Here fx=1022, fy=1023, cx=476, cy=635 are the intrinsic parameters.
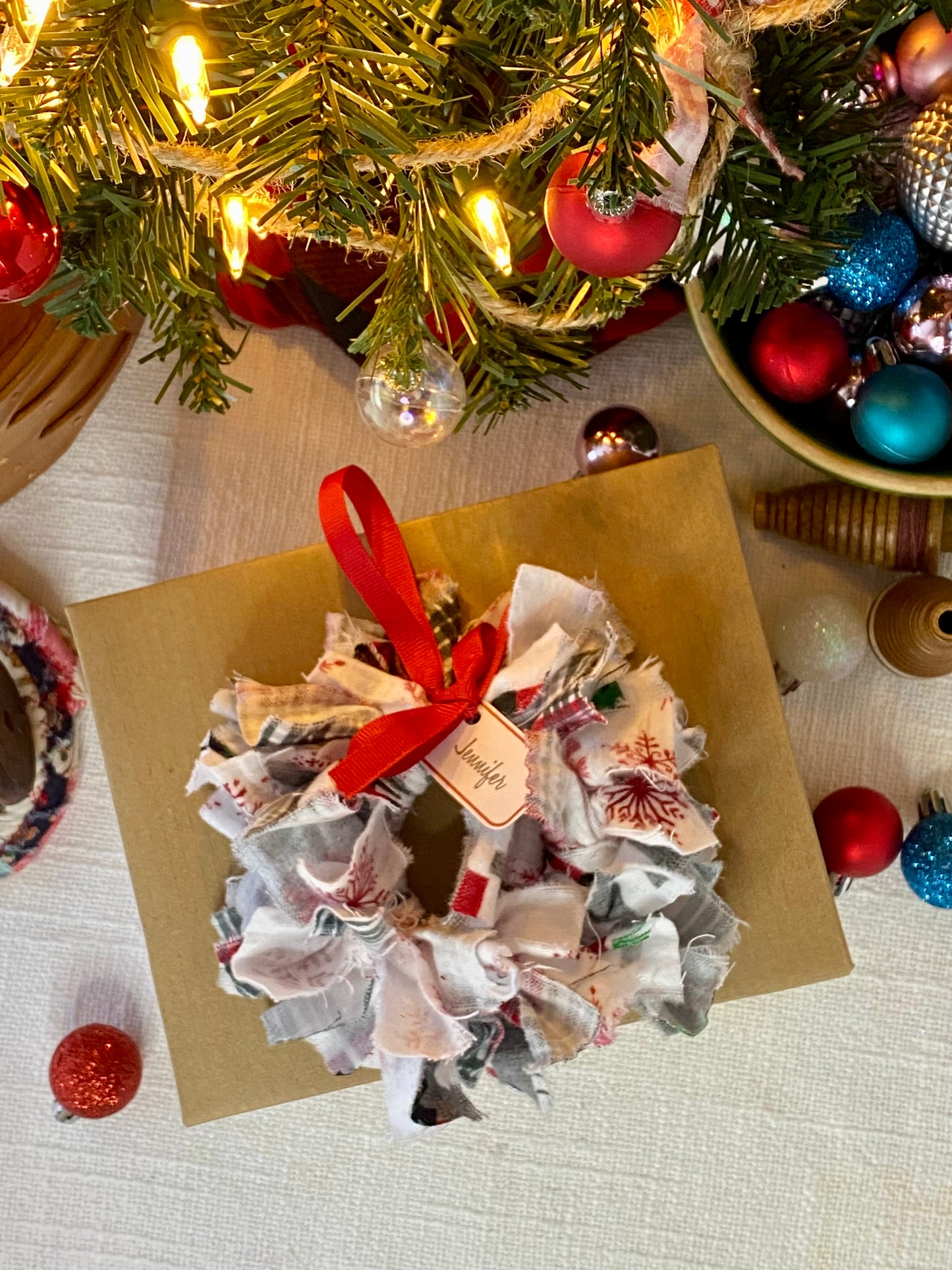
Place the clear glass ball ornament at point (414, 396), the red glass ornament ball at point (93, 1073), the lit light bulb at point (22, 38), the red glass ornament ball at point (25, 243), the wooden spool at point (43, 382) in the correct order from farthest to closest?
the red glass ornament ball at point (93, 1073) → the wooden spool at point (43, 382) → the clear glass ball ornament at point (414, 396) → the red glass ornament ball at point (25, 243) → the lit light bulb at point (22, 38)

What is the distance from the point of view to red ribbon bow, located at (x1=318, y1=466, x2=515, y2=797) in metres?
0.51

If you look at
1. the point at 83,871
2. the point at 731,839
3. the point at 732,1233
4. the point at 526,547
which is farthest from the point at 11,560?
the point at 732,1233

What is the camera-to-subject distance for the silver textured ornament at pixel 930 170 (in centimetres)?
52

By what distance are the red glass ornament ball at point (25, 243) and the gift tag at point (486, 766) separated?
0.28 meters

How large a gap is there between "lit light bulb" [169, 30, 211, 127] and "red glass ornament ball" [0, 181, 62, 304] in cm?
9

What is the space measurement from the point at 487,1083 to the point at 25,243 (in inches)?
24.9

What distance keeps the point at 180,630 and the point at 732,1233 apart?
60 cm

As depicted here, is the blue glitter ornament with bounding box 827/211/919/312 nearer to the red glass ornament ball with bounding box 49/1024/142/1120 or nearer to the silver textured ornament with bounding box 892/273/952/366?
the silver textured ornament with bounding box 892/273/952/366

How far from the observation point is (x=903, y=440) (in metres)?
0.57

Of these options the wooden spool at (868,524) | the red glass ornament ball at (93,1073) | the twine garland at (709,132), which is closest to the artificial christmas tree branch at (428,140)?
the twine garland at (709,132)

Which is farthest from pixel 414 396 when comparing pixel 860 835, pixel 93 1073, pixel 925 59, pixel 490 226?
pixel 93 1073

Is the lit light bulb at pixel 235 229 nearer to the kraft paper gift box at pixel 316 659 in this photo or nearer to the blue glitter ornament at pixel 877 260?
the kraft paper gift box at pixel 316 659

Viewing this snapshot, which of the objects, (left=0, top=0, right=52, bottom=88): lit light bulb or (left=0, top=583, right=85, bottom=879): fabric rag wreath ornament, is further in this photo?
→ (left=0, top=583, right=85, bottom=879): fabric rag wreath ornament

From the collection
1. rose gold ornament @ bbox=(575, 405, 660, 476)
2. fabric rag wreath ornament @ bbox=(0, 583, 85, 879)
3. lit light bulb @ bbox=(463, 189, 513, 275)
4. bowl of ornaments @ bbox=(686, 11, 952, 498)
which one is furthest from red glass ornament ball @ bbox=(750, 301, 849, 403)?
fabric rag wreath ornament @ bbox=(0, 583, 85, 879)
